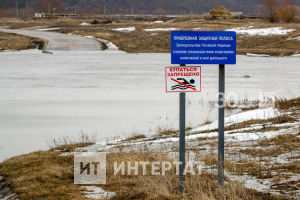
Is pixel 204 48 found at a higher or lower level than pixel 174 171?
higher

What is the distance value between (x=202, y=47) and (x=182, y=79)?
0.44 metres

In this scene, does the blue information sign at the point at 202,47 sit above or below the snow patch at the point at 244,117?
above

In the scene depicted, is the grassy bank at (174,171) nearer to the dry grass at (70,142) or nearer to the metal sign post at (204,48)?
the dry grass at (70,142)

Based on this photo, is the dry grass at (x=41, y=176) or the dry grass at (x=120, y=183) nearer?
the dry grass at (x=120, y=183)

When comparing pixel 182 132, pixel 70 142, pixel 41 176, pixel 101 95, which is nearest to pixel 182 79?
pixel 182 132

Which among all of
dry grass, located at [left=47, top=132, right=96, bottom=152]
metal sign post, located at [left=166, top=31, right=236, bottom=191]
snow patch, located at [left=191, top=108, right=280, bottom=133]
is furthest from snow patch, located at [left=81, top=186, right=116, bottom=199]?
snow patch, located at [left=191, top=108, right=280, bottom=133]

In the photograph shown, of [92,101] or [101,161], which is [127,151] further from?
[92,101]

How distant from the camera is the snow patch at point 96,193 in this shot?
6257mm

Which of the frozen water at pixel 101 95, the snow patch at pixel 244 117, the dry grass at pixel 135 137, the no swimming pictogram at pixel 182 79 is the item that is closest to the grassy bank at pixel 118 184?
the no swimming pictogram at pixel 182 79

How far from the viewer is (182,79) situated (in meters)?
6.09

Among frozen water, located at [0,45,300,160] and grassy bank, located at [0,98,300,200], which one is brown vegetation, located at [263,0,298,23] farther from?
grassy bank, located at [0,98,300,200]

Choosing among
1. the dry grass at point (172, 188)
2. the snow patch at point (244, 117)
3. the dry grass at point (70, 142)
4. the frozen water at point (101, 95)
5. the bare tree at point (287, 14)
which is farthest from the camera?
the bare tree at point (287, 14)

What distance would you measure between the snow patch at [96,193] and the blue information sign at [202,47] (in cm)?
181

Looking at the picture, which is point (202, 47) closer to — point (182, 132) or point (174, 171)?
point (182, 132)
